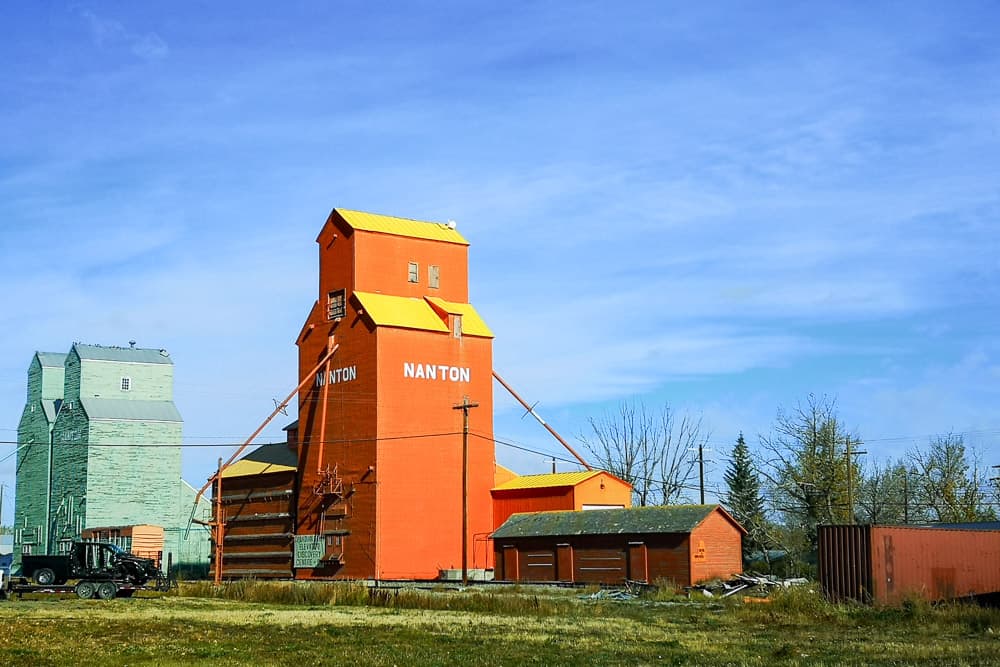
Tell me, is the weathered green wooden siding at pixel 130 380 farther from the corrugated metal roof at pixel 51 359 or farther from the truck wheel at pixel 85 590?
the truck wheel at pixel 85 590

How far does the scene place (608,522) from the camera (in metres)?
50.2

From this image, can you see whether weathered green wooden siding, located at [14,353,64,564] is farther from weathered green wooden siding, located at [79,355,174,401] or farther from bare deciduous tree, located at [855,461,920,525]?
bare deciduous tree, located at [855,461,920,525]

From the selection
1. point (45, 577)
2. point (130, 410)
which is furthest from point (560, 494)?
point (130, 410)

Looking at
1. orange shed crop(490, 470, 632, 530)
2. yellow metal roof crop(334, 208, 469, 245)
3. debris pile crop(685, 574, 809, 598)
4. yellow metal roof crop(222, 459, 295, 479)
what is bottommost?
debris pile crop(685, 574, 809, 598)

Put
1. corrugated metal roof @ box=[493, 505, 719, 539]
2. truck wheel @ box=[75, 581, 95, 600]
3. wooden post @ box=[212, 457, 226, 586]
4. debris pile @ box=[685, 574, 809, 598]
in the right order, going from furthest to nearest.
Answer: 1. wooden post @ box=[212, 457, 226, 586]
2. corrugated metal roof @ box=[493, 505, 719, 539]
3. truck wheel @ box=[75, 581, 95, 600]
4. debris pile @ box=[685, 574, 809, 598]

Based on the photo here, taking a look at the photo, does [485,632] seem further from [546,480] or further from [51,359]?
[51,359]

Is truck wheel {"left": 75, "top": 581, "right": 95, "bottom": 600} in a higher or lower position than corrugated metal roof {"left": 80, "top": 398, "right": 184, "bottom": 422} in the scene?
lower

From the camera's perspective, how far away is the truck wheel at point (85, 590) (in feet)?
142

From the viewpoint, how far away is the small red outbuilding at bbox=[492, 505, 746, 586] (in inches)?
1850

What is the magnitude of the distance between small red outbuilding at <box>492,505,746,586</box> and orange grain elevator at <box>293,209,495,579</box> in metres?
5.06

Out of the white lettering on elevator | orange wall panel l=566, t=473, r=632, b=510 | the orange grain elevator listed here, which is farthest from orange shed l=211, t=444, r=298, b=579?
orange wall panel l=566, t=473, r=632, b=510

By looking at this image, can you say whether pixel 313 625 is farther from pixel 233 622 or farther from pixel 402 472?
pixel 402 472

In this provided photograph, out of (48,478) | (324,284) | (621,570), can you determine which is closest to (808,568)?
(621,570)

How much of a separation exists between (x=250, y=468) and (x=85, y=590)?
2207 centimetres
